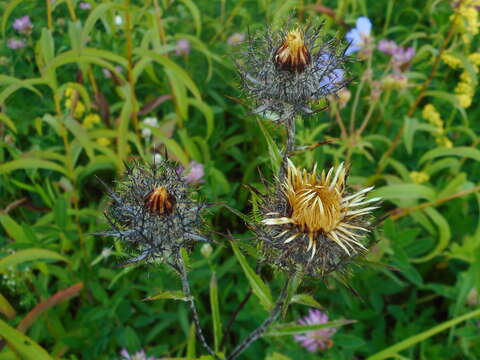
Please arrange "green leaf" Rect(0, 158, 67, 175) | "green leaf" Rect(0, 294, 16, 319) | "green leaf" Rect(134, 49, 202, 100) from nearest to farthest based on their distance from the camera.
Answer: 1. "green leaf" Rect(0, 294, 16, 319)
2. "green leaf" Rect(0, 158, 67, 175)
3. "green leaf" Rect(134, 49, 202, 100)

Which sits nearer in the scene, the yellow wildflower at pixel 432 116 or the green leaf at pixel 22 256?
the green leaf at pixel 22 256

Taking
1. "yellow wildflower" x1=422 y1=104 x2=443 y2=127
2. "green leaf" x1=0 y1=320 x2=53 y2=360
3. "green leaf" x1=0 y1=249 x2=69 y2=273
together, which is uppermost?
"green leaf" x1=0 y1=249 x2=69 y2=273

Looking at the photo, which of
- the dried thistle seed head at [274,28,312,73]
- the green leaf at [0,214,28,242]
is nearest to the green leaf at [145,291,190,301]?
the dried thistle seed head at [274,28,312,73]

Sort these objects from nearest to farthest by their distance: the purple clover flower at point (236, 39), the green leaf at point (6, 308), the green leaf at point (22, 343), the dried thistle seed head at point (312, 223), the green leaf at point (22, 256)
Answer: the dried thistle seed head at point (312, 223)
the green leaf at point (22, 343)
the green leaf at point (22, 256)
the green leaf at point (6, 308)
the purple clover flower at point (236, 39)

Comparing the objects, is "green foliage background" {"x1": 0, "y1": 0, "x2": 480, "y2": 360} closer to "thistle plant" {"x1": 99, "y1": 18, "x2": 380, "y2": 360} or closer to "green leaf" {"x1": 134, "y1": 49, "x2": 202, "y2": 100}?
"green leaf" {"x1": 134, "y1": 49, "x2": 202, "y2": 100}

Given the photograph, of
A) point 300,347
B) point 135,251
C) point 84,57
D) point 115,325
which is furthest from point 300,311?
point 84,57

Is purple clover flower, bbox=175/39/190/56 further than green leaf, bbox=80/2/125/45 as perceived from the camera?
Yes

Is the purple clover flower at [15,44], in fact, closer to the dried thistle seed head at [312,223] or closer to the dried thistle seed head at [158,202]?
the dried thistle seed head at [158,202]

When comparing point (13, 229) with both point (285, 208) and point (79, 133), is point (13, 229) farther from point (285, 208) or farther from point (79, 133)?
point (285, 208)

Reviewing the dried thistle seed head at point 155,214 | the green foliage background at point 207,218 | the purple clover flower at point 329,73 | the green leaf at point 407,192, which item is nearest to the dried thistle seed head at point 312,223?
the dried thistle seed head at point 155,214
